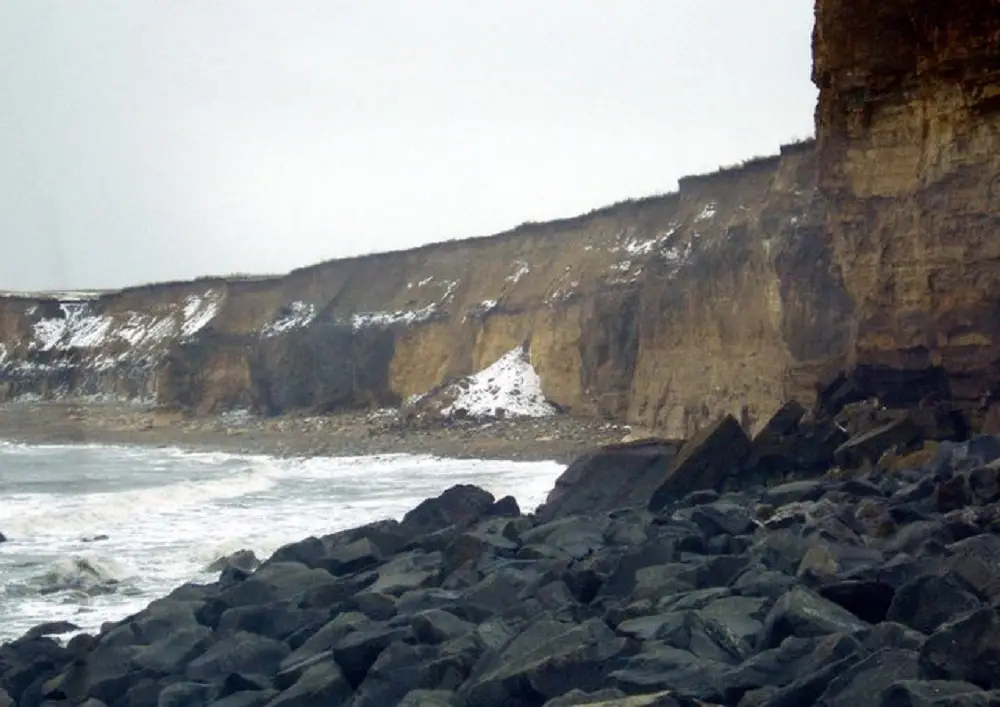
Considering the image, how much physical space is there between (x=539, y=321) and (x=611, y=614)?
94.7 ft

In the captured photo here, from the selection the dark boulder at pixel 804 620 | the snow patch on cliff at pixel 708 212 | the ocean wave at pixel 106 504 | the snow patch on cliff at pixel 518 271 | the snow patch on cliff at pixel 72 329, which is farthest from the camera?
the snow patch on cliff at pixel 72 329

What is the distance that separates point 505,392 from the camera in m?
33.1

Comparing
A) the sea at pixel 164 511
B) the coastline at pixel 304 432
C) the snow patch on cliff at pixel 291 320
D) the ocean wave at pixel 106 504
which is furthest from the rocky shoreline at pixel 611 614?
the snow patch on cliff at pixel 291 320

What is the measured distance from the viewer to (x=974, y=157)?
12281mm

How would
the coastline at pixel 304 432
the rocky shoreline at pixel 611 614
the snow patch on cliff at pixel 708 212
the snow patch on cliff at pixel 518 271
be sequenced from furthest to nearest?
the snow patch on cliff at pixel 518 271, the snow patch on cliff at pixel 708 212, the coastline at pixel 304 432, the rocky shoreline at pixel 611 614

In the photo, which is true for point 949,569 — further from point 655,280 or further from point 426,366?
point 426,366

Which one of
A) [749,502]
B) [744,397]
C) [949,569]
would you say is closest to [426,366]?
[744,397]

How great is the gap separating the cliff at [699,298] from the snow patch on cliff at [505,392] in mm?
494

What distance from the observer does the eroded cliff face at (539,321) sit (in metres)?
23.6

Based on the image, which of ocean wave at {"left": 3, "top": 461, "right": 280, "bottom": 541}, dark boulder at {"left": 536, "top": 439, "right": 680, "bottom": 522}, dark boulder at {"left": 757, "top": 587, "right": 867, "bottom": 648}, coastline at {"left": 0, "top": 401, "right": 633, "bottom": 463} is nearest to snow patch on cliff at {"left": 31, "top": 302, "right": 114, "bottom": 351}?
coastline at {"left": 0, "top": 401, "right": 633, "bottom": 463}

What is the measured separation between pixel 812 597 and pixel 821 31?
1004 centimetres

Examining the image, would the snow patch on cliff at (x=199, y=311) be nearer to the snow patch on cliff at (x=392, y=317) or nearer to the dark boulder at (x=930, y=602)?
the snow patch on cliff at (x=392, y=317)

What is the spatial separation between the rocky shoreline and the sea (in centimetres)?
232

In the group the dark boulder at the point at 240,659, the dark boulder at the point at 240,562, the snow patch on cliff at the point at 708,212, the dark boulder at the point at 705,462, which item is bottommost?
the dark boulder at the point at 240,562
